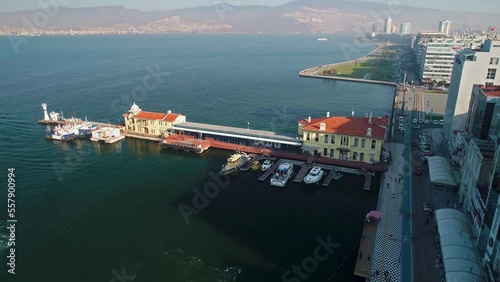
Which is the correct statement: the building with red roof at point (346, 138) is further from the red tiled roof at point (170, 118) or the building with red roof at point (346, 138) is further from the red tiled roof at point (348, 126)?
the red tiled roof at point (170, 118)

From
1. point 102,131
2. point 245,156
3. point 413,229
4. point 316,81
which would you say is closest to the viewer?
point 413,229

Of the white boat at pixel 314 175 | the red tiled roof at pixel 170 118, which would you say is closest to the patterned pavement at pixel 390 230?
the white boat at pixel 314 175

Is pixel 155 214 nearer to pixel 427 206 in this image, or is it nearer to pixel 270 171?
pixel 270 171

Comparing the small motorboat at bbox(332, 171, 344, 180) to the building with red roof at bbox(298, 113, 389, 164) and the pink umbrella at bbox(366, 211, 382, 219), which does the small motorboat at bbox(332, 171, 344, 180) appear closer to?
the building with red roof at bbox(298, 113, 389, 164)

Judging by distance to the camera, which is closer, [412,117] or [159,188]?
[159,188]

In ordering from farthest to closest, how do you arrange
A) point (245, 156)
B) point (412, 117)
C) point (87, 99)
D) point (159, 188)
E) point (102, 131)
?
point (87, 99) < point (412, 117) < point (102, 131) < point (245, 156) < point (159, 188)

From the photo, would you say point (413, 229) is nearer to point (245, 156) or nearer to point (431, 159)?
point (431, 159)

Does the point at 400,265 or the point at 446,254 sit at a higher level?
the point at 446,254

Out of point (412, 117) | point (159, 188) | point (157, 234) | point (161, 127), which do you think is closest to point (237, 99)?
point (161, 127)
